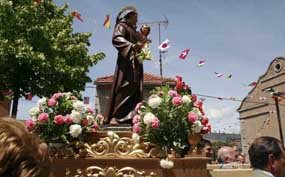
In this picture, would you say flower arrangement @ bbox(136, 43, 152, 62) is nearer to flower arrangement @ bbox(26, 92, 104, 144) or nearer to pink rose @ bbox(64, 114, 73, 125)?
flower arrangement @ bbox(26, 92, 104, 144)

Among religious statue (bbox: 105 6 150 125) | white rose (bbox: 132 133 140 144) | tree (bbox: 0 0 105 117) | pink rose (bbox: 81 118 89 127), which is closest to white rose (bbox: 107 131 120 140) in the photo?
white rose (bbox: 132 133 140 144)

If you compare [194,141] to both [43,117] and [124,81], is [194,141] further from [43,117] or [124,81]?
[43,117]

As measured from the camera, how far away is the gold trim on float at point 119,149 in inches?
Answer: 210

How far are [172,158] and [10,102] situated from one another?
1055 cm

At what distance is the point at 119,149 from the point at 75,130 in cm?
74

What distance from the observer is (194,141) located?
541 cm

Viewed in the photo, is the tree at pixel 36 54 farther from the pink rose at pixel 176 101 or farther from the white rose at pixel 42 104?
the pink rose at pixel 176 101

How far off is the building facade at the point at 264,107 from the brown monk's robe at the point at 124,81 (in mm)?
36744

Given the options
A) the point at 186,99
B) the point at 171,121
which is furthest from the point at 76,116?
the point at 186,99

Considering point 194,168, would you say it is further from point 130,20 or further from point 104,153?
point 130,20

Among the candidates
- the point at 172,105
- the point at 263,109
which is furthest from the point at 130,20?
the point at 263,109

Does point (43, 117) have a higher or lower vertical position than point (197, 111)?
lower

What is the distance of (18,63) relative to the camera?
1408 centimetres

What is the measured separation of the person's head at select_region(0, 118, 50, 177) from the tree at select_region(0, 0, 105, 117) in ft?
43.1
